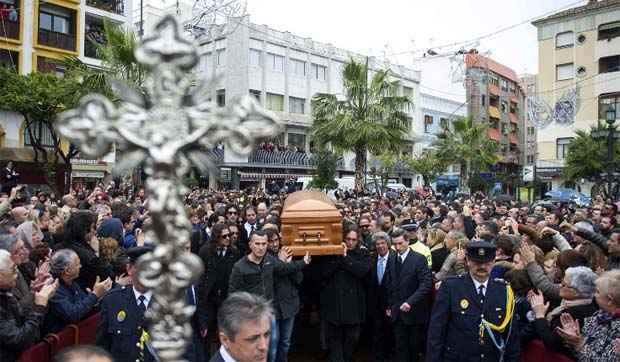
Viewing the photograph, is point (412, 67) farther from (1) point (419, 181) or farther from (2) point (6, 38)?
(2) point (6, 38)

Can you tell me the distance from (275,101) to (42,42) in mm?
14548

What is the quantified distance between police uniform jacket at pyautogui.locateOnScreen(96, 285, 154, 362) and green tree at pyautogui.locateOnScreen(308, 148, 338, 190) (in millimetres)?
18593

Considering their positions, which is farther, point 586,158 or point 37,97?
point 586,158

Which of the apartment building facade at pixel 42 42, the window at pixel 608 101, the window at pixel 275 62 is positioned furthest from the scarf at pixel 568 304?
the window at pixel 608 101

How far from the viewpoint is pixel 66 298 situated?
4.27 m

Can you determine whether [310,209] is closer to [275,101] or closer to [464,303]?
[464,303]

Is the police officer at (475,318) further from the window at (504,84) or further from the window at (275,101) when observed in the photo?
the window at (504,84)

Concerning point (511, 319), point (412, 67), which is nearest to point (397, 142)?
point (511, 319)

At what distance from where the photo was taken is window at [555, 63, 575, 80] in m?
36.6

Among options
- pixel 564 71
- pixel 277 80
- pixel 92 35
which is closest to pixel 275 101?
pixel 277 80

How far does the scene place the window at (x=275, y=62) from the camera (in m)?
34.9

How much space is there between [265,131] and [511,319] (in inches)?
140

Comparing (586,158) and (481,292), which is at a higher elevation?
(586,158)

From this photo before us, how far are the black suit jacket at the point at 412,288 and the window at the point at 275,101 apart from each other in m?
29.7
